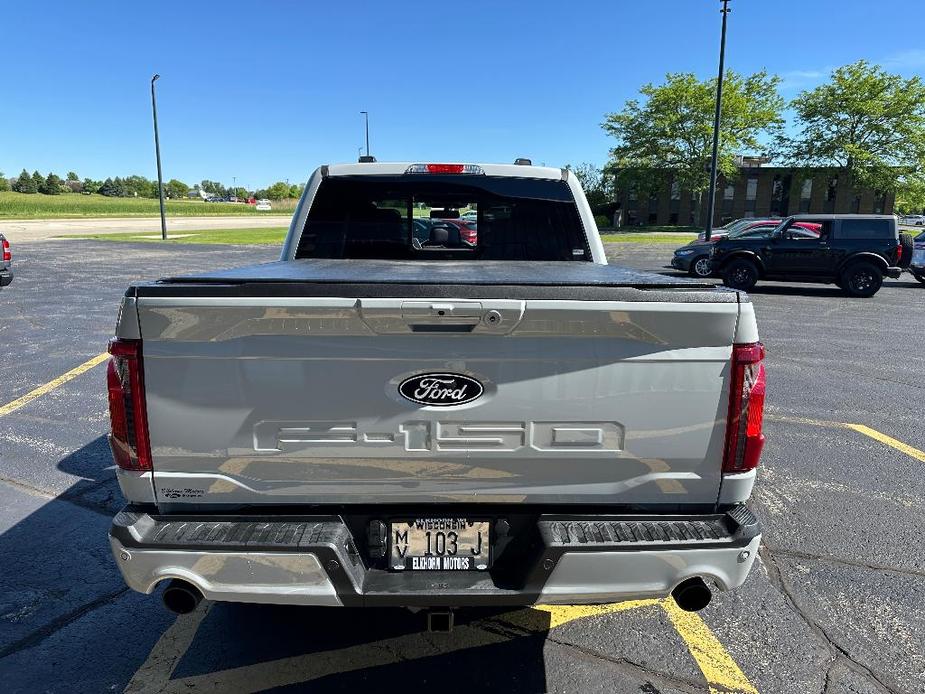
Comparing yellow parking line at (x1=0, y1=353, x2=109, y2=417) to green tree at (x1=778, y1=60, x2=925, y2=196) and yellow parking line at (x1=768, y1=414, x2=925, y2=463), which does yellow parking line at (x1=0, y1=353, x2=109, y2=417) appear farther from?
green tree at (x1=778, y1=60, x2=925, y2=196)

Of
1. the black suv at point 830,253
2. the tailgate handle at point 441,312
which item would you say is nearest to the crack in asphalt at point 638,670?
the tailgate handle at point 441,312

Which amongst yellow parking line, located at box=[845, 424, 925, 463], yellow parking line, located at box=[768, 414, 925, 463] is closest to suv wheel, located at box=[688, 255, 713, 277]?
yellow parking line, located at box=[768, 414, 925, 463]

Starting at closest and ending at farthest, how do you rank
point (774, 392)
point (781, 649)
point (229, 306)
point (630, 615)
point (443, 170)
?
point (229, 306)
point (781, 649)
point (630, 615)
point (443, 170)
point (774, 392)

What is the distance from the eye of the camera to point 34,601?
300 centimetres

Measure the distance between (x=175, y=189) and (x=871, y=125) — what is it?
157m

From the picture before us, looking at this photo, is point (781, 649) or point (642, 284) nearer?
point (642, 284)

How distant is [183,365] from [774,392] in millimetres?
6402

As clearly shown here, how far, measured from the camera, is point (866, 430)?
18.0 ft

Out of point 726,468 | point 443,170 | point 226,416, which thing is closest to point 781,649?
point 726,468

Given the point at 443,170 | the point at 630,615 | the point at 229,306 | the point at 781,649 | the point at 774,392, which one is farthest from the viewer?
the point at 774,392

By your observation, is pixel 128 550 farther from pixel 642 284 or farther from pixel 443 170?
pixel 443 170

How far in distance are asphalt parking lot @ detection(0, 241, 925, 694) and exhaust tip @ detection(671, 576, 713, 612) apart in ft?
1.87

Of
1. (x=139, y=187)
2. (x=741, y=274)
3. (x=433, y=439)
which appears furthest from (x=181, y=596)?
(x=139, y=187)

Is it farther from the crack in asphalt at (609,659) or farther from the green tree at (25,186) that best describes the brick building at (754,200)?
the green tree at (25,186)
